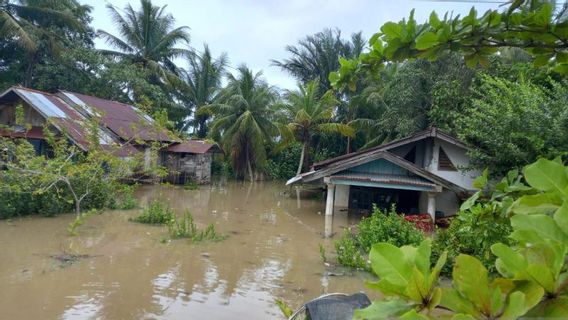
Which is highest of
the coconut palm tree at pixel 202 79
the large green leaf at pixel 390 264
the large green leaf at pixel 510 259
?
the coconut palm tree at pixel 202 79

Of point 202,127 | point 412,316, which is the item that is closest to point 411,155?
point 412,316

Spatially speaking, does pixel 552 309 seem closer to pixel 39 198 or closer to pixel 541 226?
pixel 541 226

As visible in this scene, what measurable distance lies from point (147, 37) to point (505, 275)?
2778cm

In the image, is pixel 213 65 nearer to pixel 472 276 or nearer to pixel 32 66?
pixel 32 66

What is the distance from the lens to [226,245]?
9.99 meters

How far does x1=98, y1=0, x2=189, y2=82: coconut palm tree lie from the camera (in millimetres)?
25462

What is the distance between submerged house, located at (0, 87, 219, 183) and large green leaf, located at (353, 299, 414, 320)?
482 inches

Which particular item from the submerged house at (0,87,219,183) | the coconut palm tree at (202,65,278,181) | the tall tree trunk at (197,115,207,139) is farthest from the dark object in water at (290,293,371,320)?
the tall tree trunk at (197,115,207,139)

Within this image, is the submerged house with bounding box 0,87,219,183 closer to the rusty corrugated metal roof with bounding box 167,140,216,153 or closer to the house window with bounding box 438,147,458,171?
the rusty corrugated metal roof with bounding box 167,140,216,153

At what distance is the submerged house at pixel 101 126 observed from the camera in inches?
558

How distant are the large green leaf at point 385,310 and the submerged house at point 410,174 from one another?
39.6 feet

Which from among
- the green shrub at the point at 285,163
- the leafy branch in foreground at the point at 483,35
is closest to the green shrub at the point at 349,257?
the leafy branch in foreground at the point at 483,35

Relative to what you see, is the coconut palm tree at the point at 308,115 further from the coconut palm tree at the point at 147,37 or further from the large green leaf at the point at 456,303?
the large green leaf at the point at 456,303

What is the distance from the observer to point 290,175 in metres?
29.0
